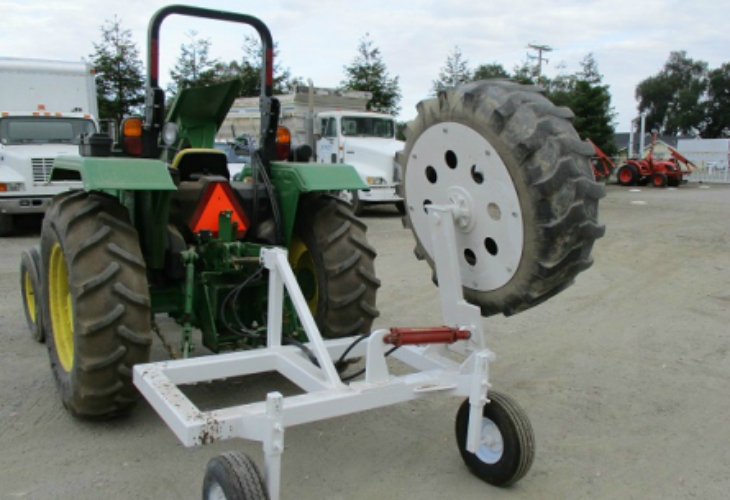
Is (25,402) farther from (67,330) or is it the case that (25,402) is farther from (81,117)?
(81,117)

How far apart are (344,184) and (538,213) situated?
62.9 inches

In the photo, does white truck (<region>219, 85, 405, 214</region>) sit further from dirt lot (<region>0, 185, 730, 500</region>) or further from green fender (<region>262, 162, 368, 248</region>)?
green fender (<region>262, 162, 368, 248</region>)

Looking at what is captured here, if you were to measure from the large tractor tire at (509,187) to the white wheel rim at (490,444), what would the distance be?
0.56 meters

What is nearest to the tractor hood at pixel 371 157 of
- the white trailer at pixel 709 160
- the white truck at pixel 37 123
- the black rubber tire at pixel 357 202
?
the black rubber tire at pixel 357 202

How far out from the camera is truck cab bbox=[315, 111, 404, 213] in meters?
14.6

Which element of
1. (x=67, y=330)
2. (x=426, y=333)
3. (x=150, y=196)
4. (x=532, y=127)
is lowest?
(x=67, y=330)

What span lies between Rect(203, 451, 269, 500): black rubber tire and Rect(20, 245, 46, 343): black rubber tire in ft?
8.89

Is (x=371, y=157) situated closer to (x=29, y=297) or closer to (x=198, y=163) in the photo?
(x=29, y=297)

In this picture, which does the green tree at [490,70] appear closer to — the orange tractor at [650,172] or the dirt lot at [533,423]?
the orange tractor at [650,172]

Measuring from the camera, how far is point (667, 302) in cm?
705

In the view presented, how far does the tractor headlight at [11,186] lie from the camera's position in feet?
34.8

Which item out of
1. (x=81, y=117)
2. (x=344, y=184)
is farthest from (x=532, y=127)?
(x=81, y=117)

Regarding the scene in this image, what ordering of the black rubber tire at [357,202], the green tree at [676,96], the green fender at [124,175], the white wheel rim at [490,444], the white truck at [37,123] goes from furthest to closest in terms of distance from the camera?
1. the green tree at [676,96]
2. the black rubber tire at [357,202]
3. the white truck at [37,123]
4. the green fender at [124,175]
5. the white wheel rim at [490,444]

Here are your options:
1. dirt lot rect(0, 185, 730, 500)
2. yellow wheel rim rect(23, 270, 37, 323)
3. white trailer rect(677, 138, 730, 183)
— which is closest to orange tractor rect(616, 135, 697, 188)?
white trailer rect(677, 138, 730, 183)
